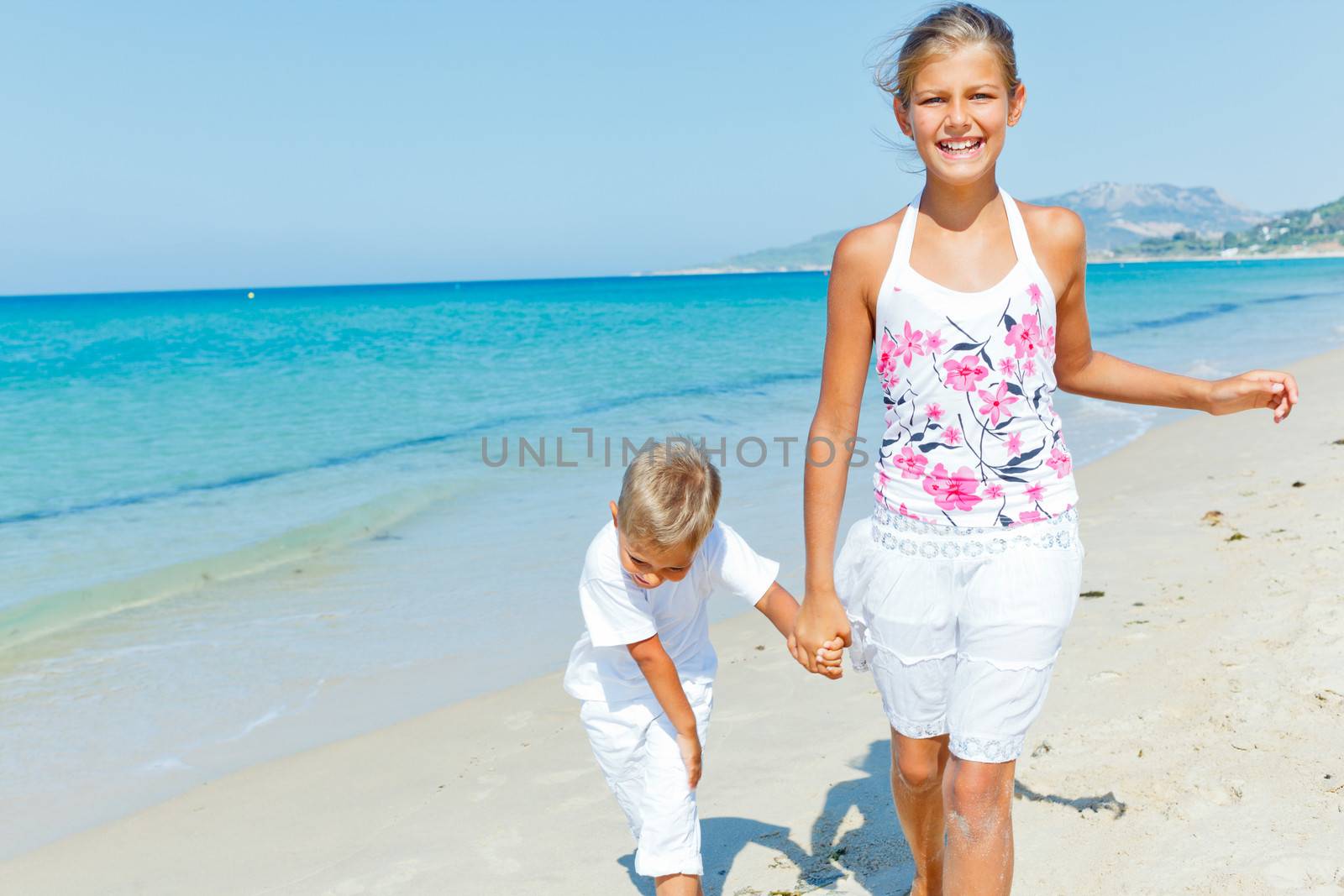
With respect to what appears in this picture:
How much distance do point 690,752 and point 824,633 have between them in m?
0.58

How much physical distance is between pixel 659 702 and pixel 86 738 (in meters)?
3.09

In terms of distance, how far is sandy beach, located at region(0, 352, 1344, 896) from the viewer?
2.73m

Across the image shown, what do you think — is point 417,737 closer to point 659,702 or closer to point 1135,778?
point 659,702

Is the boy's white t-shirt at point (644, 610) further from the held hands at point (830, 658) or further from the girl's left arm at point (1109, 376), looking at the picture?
the girl's left arm at point (1109, 376)

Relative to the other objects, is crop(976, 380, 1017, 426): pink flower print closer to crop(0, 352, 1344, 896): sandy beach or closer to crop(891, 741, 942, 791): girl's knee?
crop(891, 741, 942, 791): girl's knee

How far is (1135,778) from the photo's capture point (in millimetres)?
3023

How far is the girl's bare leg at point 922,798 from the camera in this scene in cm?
227

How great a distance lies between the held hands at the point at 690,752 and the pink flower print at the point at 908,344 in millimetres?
1091

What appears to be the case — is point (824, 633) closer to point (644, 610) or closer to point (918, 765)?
point (918, 765)

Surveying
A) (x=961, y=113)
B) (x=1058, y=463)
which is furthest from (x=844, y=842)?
(x=961, y=113)

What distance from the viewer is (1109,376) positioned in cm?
235

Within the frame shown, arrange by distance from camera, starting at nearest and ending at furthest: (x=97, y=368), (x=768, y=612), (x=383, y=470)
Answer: (x=768, y=612) < (x=383, y=470) < (x=97, y=368)

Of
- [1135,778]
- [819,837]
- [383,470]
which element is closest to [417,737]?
[819,837]

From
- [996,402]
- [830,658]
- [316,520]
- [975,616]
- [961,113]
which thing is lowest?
[316,520]
